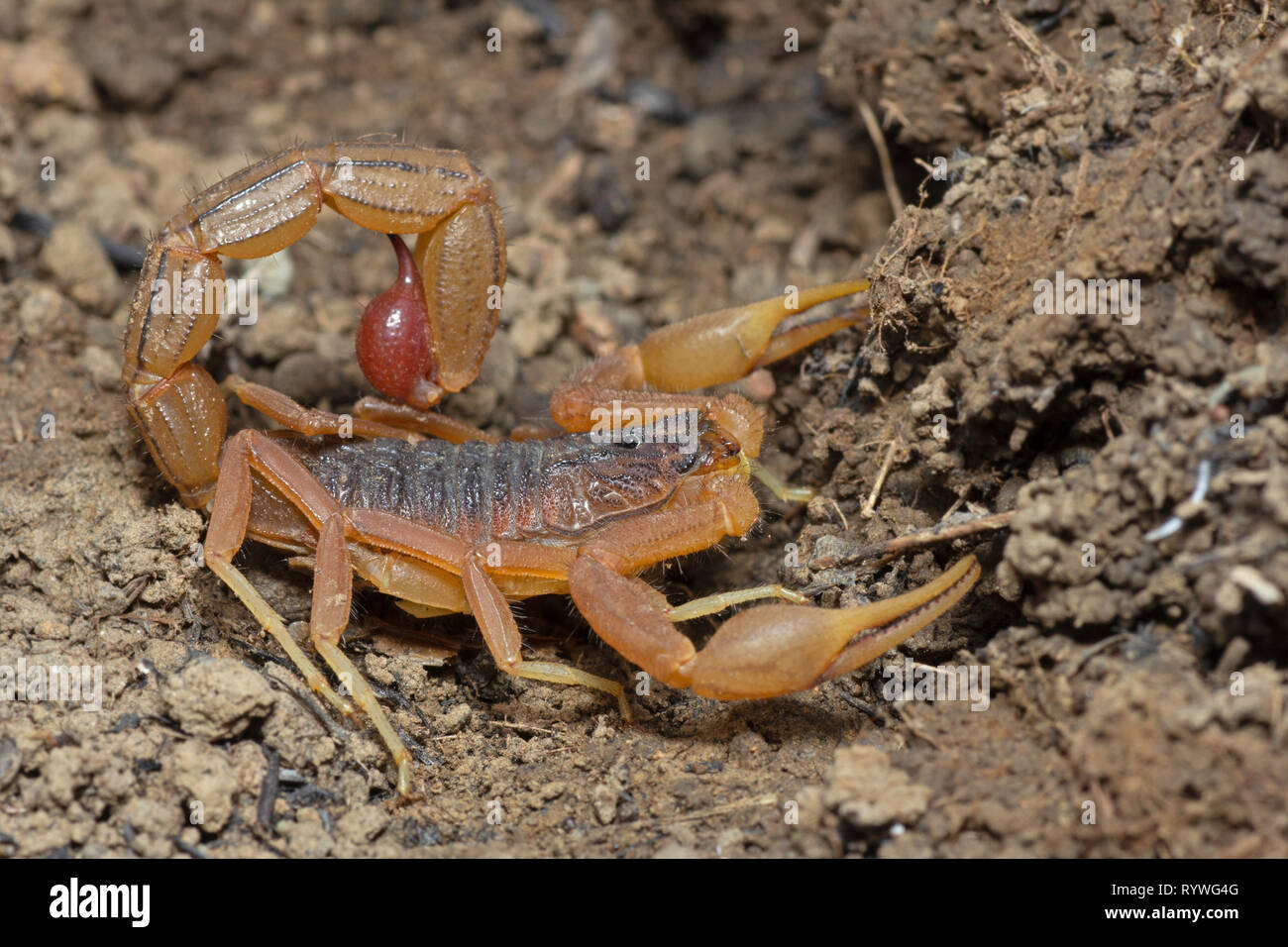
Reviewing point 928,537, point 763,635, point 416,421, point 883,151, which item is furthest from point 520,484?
point 883,151

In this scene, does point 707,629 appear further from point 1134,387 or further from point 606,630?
point 1134,387

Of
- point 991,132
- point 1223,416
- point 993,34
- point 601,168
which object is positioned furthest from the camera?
point 601,168

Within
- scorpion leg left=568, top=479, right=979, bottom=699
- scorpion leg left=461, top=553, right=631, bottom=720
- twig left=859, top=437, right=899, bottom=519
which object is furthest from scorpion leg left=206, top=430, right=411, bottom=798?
twig left=859, top=437, right=899, bottom=519

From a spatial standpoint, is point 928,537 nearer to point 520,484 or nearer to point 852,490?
point 852,490

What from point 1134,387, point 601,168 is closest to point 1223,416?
point 1134,387

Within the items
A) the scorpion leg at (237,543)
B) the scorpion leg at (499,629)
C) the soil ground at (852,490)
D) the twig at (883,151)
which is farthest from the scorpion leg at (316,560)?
the twig at (883,151)

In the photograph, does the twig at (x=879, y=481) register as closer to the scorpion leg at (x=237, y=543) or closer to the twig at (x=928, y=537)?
the twig at (x=928, y=537)

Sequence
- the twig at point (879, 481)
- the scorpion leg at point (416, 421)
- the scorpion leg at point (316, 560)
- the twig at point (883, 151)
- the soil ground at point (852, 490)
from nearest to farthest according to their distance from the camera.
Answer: the soil ground at point (852, 490) < the scorpion leg at point (316, 560) < the twig at point (879, 481) < the scorpion leg at point (416, 421) < the twig at point (883, 151)
